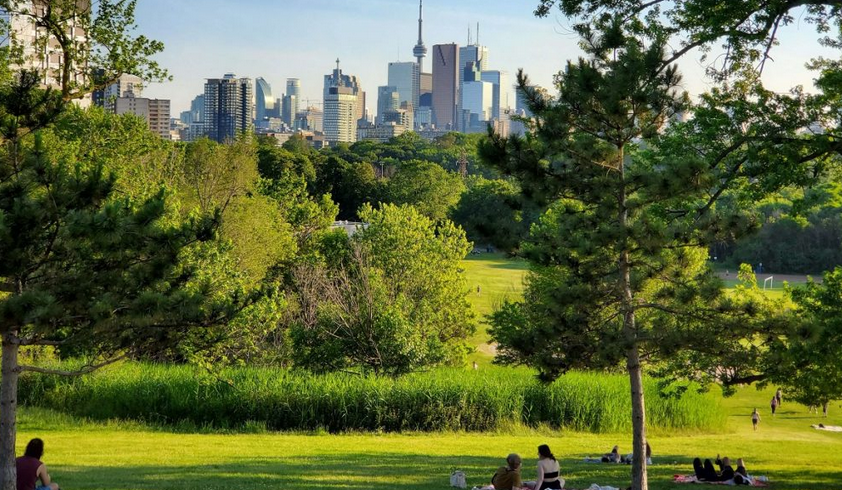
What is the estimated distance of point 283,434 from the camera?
1023 inches

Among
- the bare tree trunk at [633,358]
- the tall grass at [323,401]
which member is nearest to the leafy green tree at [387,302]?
the tall grass at [323,401]

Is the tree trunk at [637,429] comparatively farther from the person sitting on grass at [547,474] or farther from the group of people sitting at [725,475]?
the group of people sitting at [725,475]

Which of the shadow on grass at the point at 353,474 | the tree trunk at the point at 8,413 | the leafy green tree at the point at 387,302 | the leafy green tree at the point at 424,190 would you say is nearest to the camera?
the tree trunk at the point at 8,413

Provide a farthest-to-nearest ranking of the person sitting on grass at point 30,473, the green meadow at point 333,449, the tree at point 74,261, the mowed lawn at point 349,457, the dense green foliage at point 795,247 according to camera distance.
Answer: the dense green foliage at point 795,247, the green meadow at point 333,449, the mowed lawn at point 349,457, the person sitting on grass at point 30,473, the tree at point 74,261

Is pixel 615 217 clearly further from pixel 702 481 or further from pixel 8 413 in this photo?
pixel 8 413

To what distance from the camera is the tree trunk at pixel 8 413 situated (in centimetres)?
1178

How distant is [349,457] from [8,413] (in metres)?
9.69

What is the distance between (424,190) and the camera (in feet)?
297

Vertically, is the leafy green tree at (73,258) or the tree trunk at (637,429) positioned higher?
the leafy green tree at (73,258)

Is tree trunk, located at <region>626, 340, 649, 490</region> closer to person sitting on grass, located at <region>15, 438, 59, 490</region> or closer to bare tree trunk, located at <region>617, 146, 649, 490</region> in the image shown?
bare tree trunk, located at <region>617, 146, 649, 490</region>

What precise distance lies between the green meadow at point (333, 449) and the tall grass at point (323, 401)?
0.09m

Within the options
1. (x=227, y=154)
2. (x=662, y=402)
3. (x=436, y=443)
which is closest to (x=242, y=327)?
(x=436, y=443)

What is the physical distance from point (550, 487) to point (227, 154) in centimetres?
3881

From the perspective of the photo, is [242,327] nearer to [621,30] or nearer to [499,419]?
[499,419]
